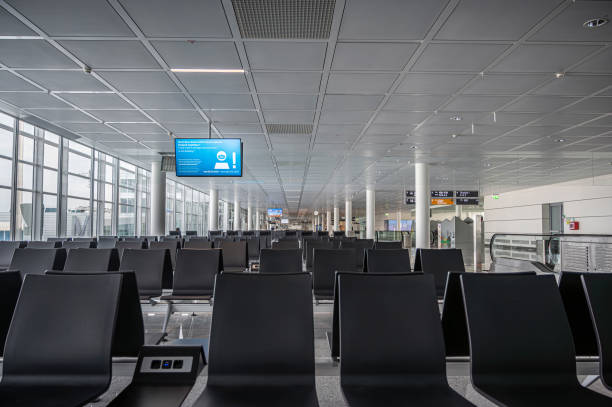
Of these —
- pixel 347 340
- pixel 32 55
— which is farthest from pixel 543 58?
pixel 32 55

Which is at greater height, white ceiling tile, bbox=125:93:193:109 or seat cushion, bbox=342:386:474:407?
white ceiling tile, bbox=125:93:193:109

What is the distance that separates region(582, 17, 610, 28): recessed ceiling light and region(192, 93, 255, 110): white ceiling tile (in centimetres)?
431

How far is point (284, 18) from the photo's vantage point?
362cm

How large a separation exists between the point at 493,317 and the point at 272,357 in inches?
44.6

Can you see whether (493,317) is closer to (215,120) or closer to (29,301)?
(29,301)

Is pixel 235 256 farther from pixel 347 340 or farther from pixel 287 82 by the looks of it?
pixel 347 340

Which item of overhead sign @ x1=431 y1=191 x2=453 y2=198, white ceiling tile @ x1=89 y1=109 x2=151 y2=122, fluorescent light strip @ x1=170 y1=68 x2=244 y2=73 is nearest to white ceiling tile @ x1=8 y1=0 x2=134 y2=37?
fluorescent light strip @ x1=170 y1=68 x2=244 y2=73

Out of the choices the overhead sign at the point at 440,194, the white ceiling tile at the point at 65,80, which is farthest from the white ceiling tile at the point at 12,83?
the overhead sign at the point at 440,194

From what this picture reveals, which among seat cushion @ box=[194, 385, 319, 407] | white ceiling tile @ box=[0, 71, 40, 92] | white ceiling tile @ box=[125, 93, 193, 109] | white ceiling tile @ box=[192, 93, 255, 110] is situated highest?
white ceiling tile @ box=[0, 71, 40, 92]

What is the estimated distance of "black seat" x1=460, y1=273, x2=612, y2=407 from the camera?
5.77 feet

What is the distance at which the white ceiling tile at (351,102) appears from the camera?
5730 mm

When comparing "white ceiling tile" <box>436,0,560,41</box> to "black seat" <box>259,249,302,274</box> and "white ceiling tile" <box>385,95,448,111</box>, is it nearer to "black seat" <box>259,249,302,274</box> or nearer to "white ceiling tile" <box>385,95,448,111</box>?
"white ceiling tile" <box>385,95,448,111</box>

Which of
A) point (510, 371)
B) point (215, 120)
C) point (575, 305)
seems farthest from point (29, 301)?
point (215, 120)

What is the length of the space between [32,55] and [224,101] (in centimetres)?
256
